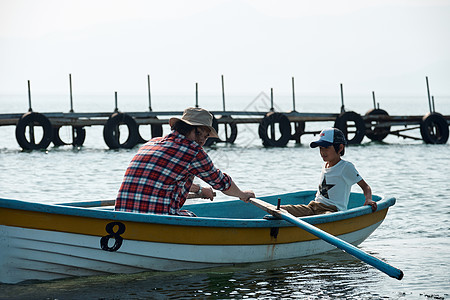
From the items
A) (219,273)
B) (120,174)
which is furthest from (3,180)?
(219,273)

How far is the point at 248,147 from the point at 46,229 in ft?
93.8

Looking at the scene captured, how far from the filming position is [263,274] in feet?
28.2

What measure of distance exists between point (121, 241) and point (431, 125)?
99.1 ft

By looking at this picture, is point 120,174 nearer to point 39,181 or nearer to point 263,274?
point 39,181

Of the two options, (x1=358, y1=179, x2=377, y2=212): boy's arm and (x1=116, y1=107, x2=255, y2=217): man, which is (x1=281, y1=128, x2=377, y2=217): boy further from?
(x1=116, y1=107, x2=255, y2=217): man

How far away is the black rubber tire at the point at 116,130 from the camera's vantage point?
103 feet

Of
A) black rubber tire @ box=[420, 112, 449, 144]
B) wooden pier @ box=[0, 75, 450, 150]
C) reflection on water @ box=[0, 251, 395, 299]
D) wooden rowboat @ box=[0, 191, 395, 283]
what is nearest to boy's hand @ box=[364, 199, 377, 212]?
wooden rowboat @ box=[0, 191, 395, 283]

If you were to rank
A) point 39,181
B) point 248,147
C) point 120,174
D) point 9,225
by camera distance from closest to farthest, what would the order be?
1. point 9,225
2. point 39,181
3. point 120,174
4. point 248,147

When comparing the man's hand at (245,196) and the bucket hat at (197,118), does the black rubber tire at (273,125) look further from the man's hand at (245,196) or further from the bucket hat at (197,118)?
the bucket hat at (197,118)

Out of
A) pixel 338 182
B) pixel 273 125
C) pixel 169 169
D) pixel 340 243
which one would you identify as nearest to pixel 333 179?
pixel 338 182

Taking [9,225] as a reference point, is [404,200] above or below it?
below

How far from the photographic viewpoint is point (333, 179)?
9.02 meters

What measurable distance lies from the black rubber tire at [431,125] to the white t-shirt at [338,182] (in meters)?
26.8

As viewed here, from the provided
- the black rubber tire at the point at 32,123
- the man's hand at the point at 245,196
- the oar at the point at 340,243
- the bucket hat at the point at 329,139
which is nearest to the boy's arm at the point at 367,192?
the bucket hat at the point at 329,139
